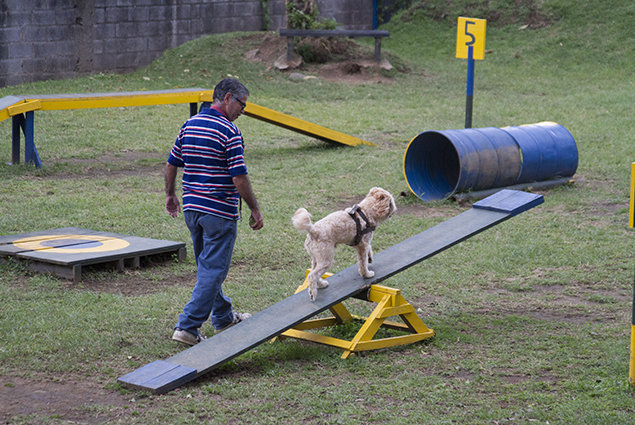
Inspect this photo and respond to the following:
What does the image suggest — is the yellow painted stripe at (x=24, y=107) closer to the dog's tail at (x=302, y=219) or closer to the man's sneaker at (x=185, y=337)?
the man's sneaker at (x=185, y=337)

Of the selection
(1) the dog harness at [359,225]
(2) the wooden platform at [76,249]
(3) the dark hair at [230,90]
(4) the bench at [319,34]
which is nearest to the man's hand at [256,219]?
(1) the dog harness at [359,225]

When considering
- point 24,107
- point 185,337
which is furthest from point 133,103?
point 185,337

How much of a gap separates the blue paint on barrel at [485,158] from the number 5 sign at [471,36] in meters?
2.46

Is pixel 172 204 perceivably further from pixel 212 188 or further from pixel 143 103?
pixel 143 103

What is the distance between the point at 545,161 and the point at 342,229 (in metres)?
5.76

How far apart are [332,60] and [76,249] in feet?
44.5

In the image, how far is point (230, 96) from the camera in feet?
15.3

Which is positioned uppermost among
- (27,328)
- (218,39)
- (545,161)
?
(218,39)

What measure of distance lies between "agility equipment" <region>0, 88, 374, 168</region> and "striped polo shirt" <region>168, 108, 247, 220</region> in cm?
611

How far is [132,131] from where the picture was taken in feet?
42.9

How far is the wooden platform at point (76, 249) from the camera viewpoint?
6078mm

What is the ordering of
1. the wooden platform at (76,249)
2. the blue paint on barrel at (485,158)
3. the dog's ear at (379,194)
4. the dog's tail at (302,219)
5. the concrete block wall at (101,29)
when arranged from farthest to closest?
the concrete block wall at (101,29)
the blue paint on barrel at (485,158)
the wooden platform at (76,249)
the dog's ear at (379,194)
the dog's tail at (302,219)

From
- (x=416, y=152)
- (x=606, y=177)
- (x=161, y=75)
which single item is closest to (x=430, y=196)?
(x=416, y=152)

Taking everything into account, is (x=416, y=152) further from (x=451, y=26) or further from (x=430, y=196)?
(x=451, y=26)
